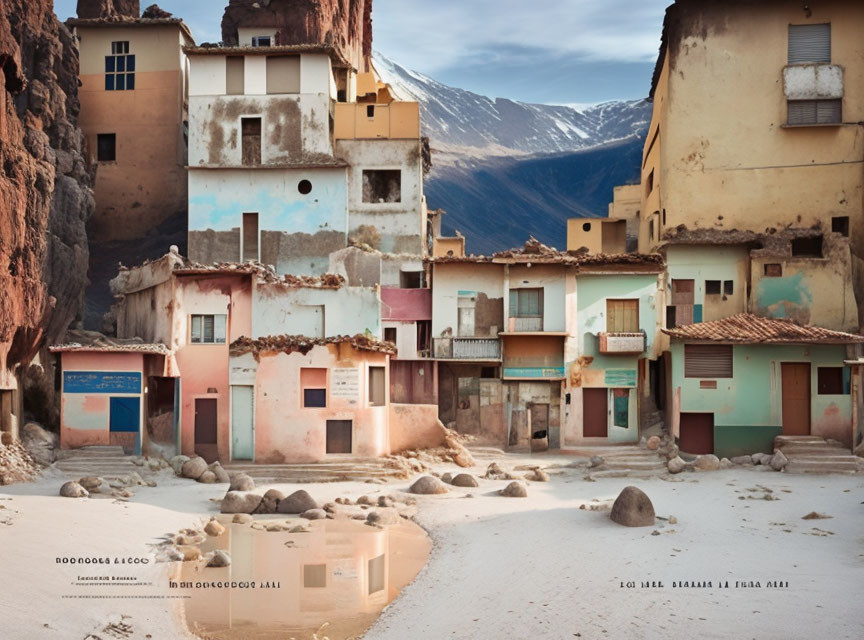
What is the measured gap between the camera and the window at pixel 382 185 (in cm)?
4712

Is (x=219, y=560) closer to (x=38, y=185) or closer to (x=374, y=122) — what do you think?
(x=38, y=185)

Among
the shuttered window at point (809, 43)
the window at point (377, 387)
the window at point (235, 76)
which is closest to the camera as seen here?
the window at point (377, 387)

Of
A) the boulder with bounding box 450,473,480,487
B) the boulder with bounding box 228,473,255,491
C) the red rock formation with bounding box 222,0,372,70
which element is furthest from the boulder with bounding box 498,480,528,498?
the red rock formation with bounding box 222,0,372,70

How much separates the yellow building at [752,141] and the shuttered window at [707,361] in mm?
5680

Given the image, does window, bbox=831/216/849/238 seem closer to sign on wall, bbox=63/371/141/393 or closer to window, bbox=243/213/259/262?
window, bbox=243/213/259/262

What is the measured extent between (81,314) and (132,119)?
12.3 m

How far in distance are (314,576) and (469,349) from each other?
2048cm

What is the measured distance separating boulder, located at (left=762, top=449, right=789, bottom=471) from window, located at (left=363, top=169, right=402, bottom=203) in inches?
832

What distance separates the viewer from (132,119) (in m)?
49.8

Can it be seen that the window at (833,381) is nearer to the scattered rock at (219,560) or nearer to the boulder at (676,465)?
Answer: the boulder at (676,465)

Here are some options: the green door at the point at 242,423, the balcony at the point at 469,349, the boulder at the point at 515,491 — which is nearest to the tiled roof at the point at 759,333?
the balcony at the point at 469,349

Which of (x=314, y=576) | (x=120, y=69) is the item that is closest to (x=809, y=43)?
(x=120, y=69)

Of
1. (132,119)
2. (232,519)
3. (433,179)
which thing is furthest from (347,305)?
(433,179)

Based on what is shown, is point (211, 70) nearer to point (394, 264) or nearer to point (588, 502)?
point (394, 264)
